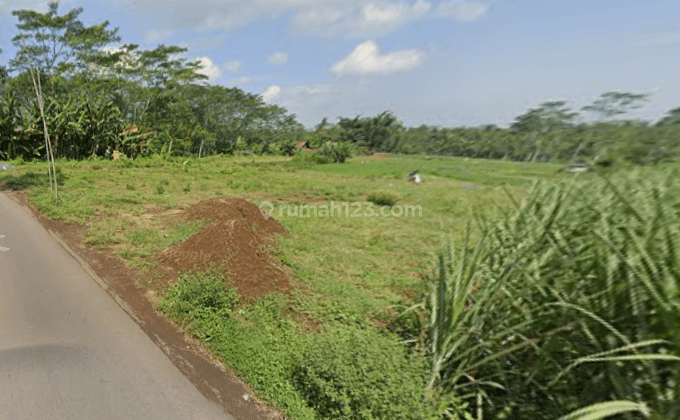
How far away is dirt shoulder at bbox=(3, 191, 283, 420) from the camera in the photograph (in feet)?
8.57

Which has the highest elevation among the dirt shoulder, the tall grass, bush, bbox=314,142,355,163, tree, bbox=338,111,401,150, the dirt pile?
tree, bbox=338,111,401,150

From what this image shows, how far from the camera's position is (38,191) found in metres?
8.52

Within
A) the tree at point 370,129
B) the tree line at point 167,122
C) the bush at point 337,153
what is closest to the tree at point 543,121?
the tree line at point 167,122

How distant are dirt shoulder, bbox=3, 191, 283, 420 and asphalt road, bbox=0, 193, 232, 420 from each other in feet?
0.23

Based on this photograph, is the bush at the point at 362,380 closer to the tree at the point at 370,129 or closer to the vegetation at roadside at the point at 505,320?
the vegetation at roadside at the point at 505,320

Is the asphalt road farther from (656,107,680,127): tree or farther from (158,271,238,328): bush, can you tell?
(656,107,680,127): tree

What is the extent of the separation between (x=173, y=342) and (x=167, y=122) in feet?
77.7

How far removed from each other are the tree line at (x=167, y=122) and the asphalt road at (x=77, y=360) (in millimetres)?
3078

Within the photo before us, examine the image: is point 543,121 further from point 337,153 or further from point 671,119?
point 337,153

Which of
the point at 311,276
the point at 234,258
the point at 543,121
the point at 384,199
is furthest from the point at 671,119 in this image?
the point at 384,199

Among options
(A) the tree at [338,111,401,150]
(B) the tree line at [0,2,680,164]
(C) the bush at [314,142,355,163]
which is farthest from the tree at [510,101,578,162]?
(C) the bush at [314,142,355,163]

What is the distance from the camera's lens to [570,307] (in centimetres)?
200

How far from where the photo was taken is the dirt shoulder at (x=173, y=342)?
261 centimetres

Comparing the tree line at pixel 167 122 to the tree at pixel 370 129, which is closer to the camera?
the tree line at pixel 167 122
